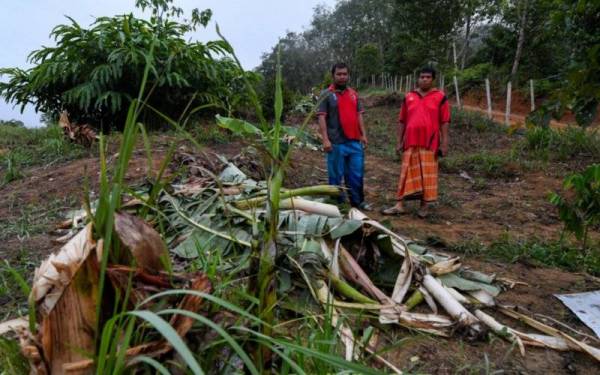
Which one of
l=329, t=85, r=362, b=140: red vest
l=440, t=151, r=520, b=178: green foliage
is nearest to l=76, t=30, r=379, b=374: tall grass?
l=329, t=85, r=362, b=140: red vest

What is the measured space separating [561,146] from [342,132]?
185 inches

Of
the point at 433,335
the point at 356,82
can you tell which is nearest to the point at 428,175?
the point at 433,335

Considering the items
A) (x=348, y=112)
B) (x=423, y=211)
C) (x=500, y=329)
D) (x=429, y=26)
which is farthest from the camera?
→ (x=429, y=26)

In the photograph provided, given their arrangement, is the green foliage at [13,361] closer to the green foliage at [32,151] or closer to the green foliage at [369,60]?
the green foliage at [32,151]

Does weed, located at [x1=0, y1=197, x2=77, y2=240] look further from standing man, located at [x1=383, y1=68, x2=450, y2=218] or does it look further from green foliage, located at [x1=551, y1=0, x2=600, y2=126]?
green foliage, located at [x1=551, y1=0, x2=600, y2=126]

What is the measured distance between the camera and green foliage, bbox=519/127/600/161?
21.6ft

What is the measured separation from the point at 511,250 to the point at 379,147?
214 inches

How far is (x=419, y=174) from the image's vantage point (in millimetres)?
3852

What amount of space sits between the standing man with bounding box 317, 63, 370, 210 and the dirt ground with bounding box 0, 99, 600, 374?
1.56 feet

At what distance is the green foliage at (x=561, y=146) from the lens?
6.60 m

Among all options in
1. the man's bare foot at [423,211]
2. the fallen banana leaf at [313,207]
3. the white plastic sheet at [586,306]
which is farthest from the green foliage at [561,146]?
the fallen banana leaf at [313,207]

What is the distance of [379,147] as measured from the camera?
819 cm

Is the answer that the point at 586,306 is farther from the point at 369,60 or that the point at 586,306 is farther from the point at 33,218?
the point at 369,60

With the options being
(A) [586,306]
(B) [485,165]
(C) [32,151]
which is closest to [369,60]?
(B) [485,165]
